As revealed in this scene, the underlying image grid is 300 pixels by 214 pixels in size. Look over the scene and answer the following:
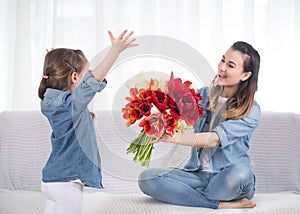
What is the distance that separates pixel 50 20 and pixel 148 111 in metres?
1.50

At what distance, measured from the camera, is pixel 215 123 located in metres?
1.64

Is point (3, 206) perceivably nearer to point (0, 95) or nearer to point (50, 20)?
point (0, 95)

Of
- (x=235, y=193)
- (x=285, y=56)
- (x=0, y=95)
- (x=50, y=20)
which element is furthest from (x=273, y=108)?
(x=0, y=95)

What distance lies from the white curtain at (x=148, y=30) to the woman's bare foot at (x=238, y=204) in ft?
3.18

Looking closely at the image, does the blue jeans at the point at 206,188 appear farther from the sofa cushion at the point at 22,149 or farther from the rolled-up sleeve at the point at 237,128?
the sofa cushion at the point at 22,149

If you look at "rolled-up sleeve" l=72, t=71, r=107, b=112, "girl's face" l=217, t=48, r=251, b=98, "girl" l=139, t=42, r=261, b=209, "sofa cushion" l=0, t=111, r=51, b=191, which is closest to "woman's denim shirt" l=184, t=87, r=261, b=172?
"girl" l=139, t=42, r=261, b=209

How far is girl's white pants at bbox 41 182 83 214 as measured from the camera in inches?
61.8

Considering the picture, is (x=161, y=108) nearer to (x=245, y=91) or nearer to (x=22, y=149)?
(x=245, y=91)

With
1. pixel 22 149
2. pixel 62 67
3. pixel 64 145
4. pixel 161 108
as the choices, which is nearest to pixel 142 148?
pixel 161 108

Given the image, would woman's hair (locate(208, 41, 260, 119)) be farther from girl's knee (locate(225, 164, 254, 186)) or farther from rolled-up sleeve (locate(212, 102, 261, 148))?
girl's knee (locate(225, 164, 254, 186))

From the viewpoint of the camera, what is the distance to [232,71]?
74.4 inches

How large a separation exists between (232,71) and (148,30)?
2.75 feet

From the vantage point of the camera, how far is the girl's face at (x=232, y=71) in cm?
188

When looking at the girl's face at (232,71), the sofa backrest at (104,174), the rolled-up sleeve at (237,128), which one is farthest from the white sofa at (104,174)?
the girl's face at (232,71)
